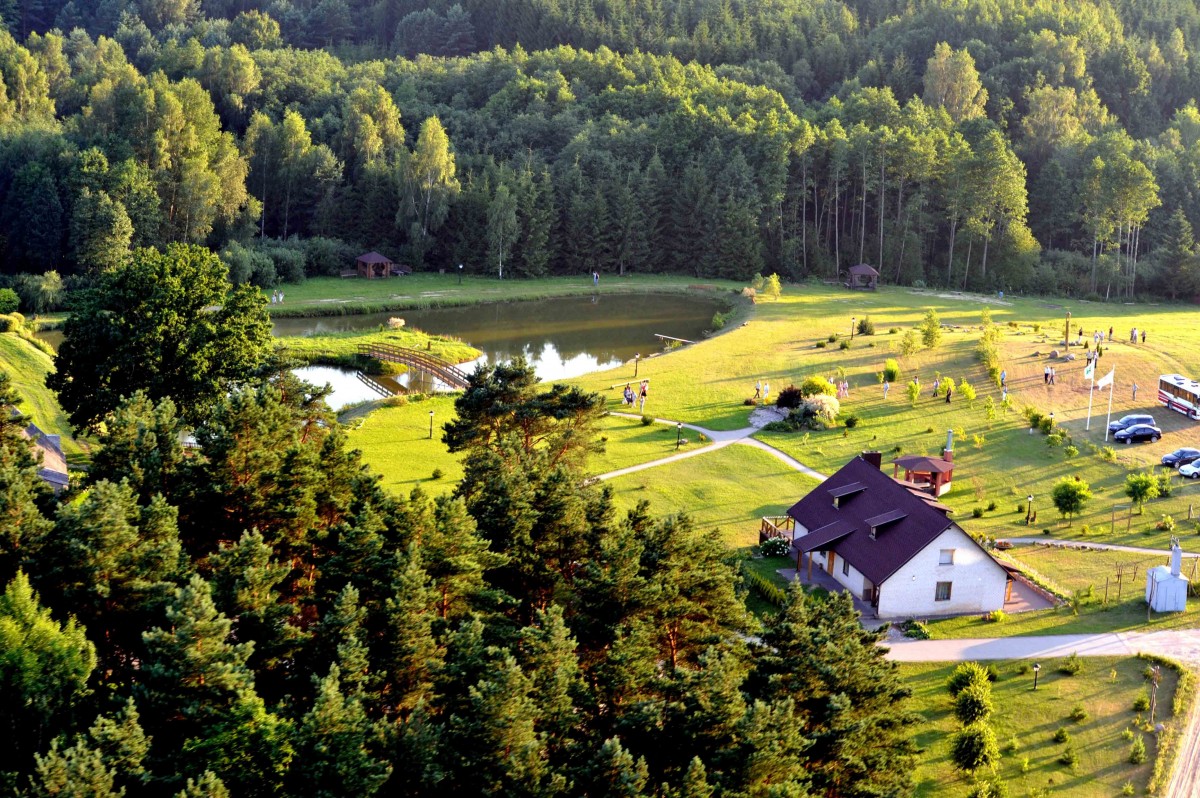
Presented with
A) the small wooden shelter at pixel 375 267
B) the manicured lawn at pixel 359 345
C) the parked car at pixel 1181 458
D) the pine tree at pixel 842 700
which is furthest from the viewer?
the small wooden shelter at pixel 375 267

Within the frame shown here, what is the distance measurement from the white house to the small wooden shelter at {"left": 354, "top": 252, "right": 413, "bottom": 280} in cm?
5652

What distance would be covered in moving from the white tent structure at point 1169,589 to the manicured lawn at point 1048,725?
333cm

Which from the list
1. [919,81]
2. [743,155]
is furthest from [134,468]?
[919,81]

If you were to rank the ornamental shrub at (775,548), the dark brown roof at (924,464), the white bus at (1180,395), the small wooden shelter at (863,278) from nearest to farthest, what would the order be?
the ornamental shrub at (775,548) < the dark brown roof at (924,464) < the white bus at (1180,395) < the small wooden shelter at (863,278)

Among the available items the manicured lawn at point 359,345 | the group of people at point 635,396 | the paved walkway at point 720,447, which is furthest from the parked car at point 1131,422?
the manicured lawn at point 359,345

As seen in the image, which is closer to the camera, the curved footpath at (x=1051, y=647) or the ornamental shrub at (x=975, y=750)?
the ornamental shrub at (x=975, y=750)

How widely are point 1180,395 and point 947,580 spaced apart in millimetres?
25270

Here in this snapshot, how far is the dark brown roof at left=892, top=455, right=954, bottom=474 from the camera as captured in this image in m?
40.7

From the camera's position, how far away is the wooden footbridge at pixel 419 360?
56.8 meters

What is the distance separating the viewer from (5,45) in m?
91.7

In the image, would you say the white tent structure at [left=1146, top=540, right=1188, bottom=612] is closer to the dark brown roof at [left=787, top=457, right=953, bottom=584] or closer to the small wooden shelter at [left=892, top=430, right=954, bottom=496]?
the dark brown roof at [left=787, top=457, right=953, bottom=584]

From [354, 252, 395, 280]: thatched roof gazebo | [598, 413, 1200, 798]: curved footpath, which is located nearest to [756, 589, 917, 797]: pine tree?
[598, 413, 1200, 798]: curved footpath

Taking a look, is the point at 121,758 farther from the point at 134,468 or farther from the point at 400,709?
the point at 134,468

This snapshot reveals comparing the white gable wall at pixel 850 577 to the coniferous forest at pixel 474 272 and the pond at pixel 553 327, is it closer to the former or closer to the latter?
the coniferous forest at pixel 474 272
